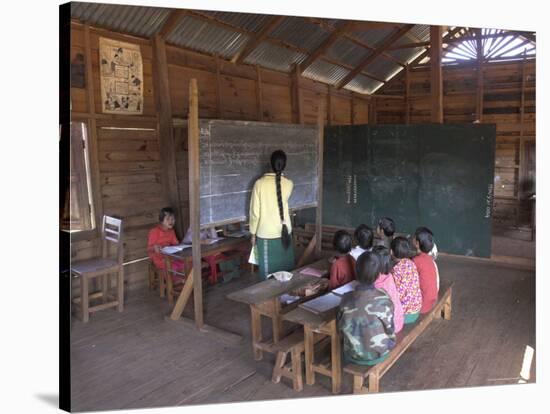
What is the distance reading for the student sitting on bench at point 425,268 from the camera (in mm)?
3512

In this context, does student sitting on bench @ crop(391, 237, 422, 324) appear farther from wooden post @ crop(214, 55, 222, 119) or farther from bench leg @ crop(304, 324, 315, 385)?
wooden post @ crop(214, 55, 222, 119)

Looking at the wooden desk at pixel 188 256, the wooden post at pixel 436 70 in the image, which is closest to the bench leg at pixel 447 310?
the wooden desk at pixel 188 256

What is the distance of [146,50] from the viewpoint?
511cm

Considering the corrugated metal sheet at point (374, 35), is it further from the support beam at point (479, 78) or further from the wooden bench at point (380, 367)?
the wooden bench at point (380, 367)

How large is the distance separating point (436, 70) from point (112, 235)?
4.49 metres

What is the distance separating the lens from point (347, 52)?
820 centimetres

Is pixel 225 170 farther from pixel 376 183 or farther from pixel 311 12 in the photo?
pixel 376 183

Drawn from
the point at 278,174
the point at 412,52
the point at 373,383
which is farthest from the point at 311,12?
the point at 412,52

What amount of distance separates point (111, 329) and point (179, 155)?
7.26 feet

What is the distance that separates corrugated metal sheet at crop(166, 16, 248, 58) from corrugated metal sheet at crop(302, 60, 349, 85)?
202cm

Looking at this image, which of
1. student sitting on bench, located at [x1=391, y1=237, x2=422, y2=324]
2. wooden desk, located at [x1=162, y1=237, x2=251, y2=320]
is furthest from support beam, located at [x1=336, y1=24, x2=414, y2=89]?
student sitting on bench, located at [x1=391, y1=237, x2=422, y2=324]

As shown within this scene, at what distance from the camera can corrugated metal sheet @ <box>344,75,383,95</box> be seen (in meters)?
9.67

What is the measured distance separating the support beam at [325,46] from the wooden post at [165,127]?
290cm

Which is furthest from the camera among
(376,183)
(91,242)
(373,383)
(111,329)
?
(376,183)
